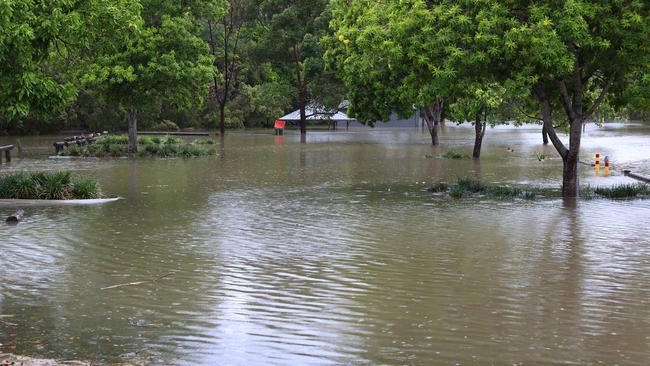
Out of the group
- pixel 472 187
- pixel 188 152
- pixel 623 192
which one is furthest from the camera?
pixel 188 152

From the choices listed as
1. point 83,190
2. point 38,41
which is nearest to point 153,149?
point 83,190

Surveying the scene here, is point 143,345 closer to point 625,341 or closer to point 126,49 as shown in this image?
point 625,341

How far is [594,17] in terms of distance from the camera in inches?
781

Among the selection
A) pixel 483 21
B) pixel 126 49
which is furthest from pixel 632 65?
pixel 126 49

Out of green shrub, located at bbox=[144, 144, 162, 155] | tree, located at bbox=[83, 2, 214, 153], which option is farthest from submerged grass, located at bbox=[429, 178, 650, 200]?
green shrub, located at bbox=[144, 144, 162, 155]

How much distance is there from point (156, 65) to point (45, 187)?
705 inches

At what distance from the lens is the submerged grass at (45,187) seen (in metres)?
20.0

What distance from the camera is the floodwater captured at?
8.12 meters

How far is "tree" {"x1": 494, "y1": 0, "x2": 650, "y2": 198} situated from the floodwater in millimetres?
3379

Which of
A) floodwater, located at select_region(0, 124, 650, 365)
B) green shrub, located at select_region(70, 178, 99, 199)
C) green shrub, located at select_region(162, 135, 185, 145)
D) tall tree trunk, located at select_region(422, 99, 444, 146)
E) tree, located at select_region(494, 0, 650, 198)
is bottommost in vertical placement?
floodwater, located at select_region(0, 124, 650, 365)

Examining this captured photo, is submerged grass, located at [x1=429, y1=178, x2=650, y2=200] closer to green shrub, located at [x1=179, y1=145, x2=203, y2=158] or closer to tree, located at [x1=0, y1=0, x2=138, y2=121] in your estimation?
tree, located at [x1=0, y1=0, x2=138, y2=121]

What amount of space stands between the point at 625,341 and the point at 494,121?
102ft

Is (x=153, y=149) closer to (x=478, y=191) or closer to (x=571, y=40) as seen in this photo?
(x=478, y=191)

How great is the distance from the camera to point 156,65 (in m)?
37.2
